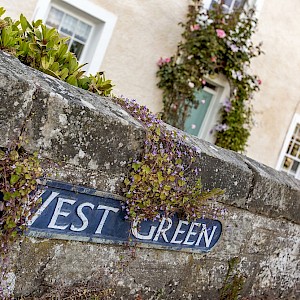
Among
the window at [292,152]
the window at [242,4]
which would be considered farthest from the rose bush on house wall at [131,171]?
the window at [292,152]

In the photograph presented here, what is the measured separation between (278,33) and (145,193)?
25.1 ft

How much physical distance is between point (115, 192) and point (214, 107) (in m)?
6.77

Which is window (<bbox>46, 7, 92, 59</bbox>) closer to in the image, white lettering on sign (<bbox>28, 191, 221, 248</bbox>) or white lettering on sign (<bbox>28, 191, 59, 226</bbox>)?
white lettering on sign (<bbox>28, 191, 221, 248</bbox>)

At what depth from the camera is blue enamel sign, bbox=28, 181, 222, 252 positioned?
2219 mm

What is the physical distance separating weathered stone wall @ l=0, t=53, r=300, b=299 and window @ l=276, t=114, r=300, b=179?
661cm

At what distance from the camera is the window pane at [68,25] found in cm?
739

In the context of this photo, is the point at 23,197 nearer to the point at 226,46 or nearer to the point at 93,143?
the point at 93,143

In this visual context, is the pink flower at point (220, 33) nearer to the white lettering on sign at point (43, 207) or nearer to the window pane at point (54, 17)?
the window pane at point (54, 17)

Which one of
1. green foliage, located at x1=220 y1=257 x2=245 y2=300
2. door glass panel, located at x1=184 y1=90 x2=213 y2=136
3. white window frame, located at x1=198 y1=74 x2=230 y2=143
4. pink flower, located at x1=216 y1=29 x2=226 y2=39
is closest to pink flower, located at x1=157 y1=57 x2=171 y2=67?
pink flower, located at x1=216 y1=29 x2=226 y2=39

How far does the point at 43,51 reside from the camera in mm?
2547

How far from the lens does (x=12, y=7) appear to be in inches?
259

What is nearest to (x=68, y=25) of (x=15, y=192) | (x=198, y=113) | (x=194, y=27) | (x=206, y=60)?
(x=194, y=27)

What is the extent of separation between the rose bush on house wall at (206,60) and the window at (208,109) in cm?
19

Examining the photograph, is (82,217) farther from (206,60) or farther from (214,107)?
(214,107)
